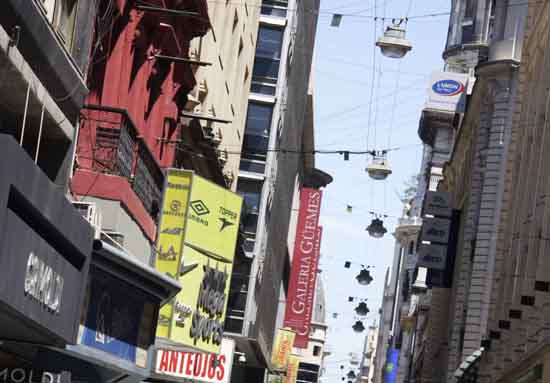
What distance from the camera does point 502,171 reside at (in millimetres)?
55781

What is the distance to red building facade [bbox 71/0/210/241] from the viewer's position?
2611 cm

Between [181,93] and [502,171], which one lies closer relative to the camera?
[181,93]

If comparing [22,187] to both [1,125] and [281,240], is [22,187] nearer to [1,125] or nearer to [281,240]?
[1,125]

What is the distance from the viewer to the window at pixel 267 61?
6316 centimetres

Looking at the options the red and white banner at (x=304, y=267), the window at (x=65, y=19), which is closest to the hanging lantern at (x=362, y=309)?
the red and white banner at (x=304, y=267)

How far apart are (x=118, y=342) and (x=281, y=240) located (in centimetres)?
5728

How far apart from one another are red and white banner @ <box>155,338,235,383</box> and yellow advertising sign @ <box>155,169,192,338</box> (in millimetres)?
3045

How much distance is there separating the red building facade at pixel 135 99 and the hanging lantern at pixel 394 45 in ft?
24.6

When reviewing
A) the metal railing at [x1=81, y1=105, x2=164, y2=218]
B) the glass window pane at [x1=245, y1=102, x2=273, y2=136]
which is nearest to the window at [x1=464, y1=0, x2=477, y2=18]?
the glass window pane at [x1=245, y1=102, x2=273, y2=136]

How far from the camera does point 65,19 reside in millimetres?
21234

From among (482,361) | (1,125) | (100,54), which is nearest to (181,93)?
(100,54)

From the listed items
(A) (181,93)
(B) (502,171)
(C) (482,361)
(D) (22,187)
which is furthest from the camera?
(B) (502,171)

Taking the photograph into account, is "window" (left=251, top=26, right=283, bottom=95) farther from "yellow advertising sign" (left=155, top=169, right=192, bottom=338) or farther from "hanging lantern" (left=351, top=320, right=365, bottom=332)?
"hanging lantern" (left=351, top=320, right=365, bottom=332)

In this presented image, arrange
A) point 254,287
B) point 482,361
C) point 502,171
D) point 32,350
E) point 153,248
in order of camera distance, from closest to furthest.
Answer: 1. point 32,350
2. point 153,248
3. point 482,361
4. point 502,171
5. point 254,287
